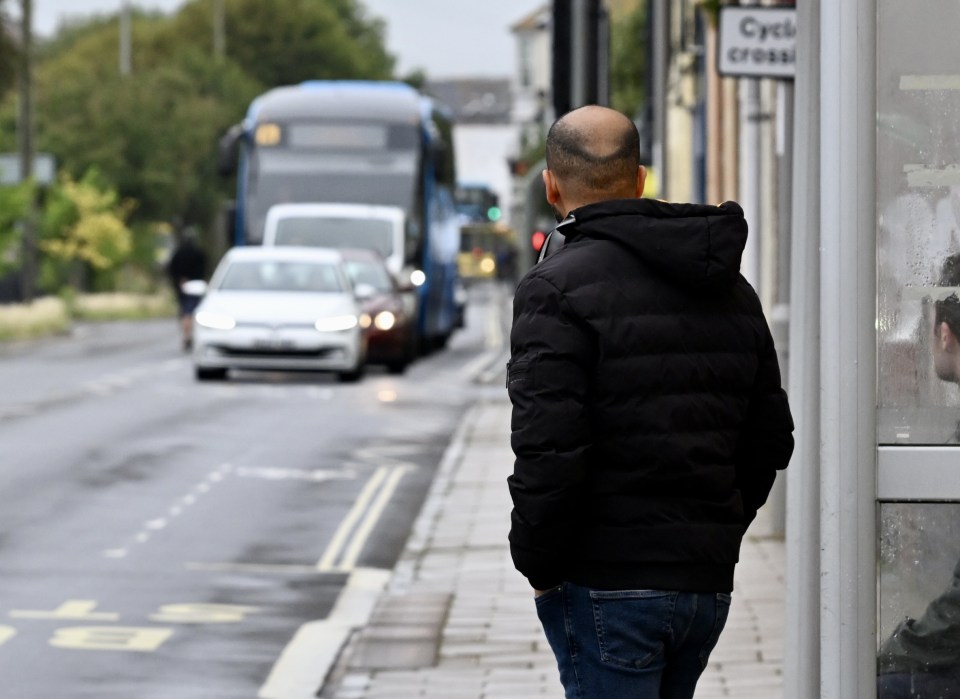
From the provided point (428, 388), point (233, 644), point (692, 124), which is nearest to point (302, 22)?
point (692, 124)

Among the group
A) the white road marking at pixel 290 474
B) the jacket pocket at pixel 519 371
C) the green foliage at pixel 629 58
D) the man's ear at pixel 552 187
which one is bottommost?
the white road marking at pixel 290 474

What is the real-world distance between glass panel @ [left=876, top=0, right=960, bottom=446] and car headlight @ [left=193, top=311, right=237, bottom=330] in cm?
1904

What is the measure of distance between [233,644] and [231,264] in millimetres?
16522

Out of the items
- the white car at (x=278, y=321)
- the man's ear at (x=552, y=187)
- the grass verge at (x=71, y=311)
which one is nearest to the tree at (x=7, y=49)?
the grass verge at (x=71, y=311)

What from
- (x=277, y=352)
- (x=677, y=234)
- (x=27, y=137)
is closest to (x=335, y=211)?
(x=277, y=352)

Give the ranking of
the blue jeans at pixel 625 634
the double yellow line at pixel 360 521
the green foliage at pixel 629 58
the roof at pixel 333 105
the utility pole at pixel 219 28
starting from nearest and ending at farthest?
the blue jeans at pixel 625 634 → the double yellow line at pixel 360 521 → the roof at pixel 333 105 → the green foliage at pixel 629 58 → the utility pole at pixel 219 28

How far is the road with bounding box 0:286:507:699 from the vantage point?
27.0 feet

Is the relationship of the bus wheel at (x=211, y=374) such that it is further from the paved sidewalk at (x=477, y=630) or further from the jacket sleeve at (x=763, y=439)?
the jacket sleeve at (x=763, y=439)

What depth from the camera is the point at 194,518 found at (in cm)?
1253

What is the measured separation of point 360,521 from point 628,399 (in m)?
8.92

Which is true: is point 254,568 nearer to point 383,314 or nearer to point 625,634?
point 625,634

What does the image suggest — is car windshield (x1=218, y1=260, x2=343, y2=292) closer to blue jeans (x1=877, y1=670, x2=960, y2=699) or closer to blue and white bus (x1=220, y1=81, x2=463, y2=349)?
blue and white bus (x1=220, y1=81, x2=463, y2=349)

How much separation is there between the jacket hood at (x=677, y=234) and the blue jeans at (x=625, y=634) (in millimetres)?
561

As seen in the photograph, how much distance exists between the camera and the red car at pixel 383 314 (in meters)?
26.2
